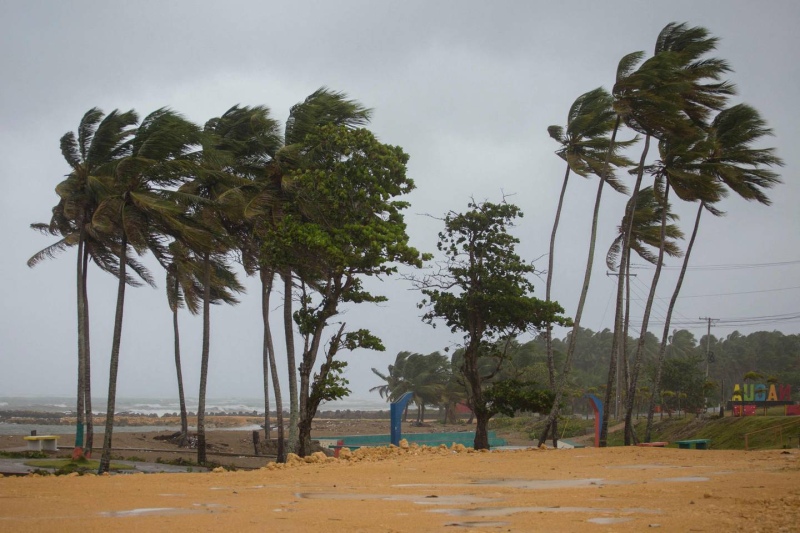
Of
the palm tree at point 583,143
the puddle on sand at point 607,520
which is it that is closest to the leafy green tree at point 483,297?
the palm tree at point 583,143

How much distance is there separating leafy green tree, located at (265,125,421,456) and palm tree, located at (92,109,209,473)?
3.07m

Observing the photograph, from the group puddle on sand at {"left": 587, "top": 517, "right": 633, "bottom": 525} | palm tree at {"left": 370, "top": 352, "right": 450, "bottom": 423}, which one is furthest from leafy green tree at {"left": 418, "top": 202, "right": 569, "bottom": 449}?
palm tree at {"left": 370, "top": 352, "right": 450, "bottom": 423}

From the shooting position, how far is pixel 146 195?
20578 millimetres

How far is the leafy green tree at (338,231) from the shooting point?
20.5m

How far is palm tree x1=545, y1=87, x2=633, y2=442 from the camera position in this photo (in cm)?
2583

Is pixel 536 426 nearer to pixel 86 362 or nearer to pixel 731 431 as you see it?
pixel 731 431

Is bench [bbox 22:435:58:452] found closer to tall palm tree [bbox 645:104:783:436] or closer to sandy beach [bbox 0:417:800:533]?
sandy beach [bbox 0:417:800:533]

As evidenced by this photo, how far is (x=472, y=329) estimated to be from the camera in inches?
945

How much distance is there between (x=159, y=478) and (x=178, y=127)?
10965 millimetres

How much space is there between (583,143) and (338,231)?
11049mm

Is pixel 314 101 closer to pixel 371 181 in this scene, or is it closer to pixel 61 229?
pixel 371 181

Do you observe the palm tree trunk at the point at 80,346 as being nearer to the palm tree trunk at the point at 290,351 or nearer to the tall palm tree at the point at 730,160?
the palm tree trunk at the point at 290,351

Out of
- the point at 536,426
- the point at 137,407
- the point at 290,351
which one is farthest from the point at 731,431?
the point at 137,407

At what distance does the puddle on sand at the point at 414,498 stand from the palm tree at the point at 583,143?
15035 millimetres
